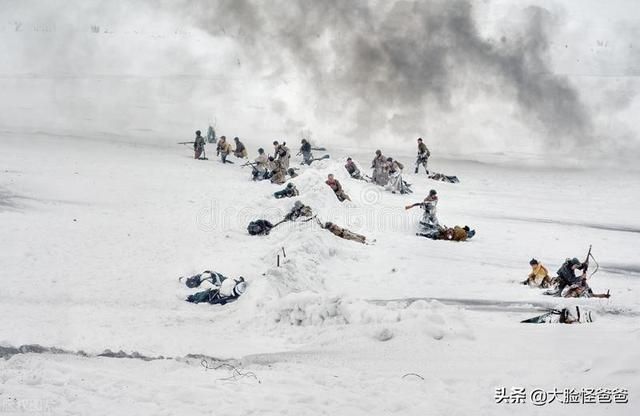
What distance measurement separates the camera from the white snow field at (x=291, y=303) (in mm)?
6035

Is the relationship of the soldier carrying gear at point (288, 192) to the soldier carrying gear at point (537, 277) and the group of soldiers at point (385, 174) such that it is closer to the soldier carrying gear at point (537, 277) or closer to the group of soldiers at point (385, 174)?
the group of soldiers at point (385, 174)

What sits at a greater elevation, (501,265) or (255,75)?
(255,75)

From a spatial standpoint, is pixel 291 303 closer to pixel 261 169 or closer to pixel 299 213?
pixel 299 213

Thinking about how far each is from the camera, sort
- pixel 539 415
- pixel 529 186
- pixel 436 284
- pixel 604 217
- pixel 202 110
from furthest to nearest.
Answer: pixel 202 110, pixel 529 186, pixel 604 217, pixel 436 284, pixel 539 415

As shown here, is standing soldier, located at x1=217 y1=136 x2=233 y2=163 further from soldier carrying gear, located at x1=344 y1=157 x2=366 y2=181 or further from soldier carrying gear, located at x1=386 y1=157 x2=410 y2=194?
soldier carrying gear, located at x1=386 y1=157 x2=410 y2=194

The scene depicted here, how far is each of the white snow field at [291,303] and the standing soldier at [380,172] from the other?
1387mm

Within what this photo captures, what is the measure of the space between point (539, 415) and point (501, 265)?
22.2ft

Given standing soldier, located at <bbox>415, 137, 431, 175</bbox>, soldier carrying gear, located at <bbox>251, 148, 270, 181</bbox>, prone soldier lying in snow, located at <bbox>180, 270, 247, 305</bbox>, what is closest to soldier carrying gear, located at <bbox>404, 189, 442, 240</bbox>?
prone soldier lying in snow, located at <bbox>180, 270, 247, 305</bbox>

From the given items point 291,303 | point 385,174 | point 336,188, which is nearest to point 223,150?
point 385,174

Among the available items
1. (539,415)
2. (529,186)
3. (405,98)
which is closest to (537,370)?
(539,415)

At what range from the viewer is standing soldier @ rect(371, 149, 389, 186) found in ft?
65.8

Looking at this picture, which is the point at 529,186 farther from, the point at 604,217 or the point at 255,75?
the point at 255,75

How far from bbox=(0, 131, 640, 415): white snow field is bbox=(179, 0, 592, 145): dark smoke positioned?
16.0m

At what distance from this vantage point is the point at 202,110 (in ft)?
121
